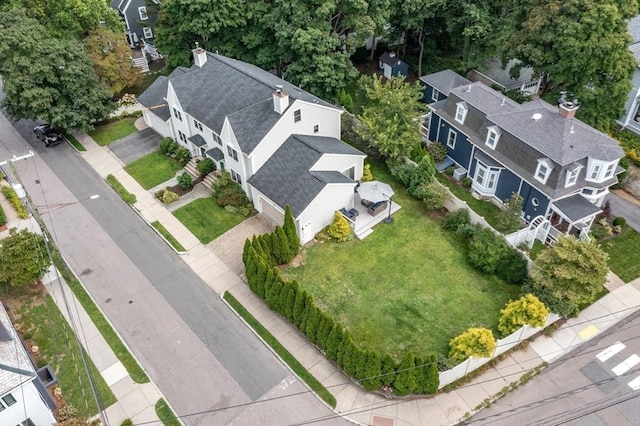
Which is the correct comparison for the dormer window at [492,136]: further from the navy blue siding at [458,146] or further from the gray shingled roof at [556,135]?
the navy blue siding at [458,146]

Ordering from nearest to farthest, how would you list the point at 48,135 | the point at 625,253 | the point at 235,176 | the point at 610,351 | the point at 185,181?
1. the point at 610,351
2. the point at 625,253
3. the point at 235,176
4. the point at 185,181
5. the point at 48,135

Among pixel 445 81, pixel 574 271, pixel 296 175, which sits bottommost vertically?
pixel 574 271

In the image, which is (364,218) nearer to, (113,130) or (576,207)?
(576,207)

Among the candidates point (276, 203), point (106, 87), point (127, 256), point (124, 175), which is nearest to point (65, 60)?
point (106, 87)

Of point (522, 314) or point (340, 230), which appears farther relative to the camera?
point (340, 230)

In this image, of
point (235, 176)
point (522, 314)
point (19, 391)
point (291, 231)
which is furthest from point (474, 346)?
point (19, 391)
